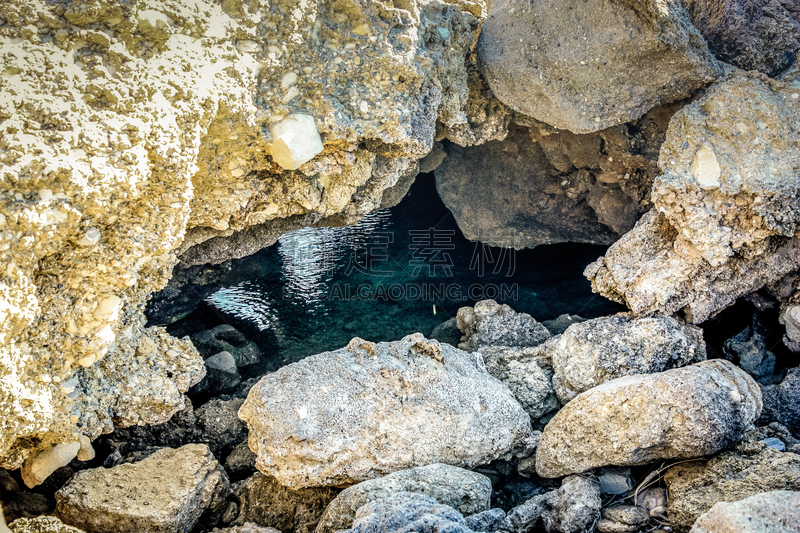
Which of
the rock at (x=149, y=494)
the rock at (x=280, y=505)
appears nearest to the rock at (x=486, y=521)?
the rock at (x=280, y=505)

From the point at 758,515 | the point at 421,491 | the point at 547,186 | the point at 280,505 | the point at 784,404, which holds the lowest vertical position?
the point at 280,505

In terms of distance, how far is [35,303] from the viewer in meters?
1.43

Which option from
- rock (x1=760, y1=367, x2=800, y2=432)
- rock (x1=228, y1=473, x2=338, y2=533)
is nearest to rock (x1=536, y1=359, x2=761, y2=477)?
rock (x1=760, y1=367, x2=800, y2=432)

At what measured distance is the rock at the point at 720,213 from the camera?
2.00m

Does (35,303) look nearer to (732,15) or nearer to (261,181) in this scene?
(261,181)

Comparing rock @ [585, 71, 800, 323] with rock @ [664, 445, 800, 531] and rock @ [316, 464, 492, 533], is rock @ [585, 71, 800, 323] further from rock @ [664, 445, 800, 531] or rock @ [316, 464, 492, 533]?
rock @ [316, 464, 492, 533]

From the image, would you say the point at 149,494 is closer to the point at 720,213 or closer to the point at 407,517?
the point at 407,517

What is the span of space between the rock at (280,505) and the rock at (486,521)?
54 centimetres

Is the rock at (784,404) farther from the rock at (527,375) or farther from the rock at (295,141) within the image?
the rock at (295,141)

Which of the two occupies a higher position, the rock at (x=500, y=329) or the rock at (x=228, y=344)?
the rock at (x=500, y=329)

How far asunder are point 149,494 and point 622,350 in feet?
6.00

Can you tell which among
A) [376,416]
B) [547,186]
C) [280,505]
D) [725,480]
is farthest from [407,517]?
[547,186]

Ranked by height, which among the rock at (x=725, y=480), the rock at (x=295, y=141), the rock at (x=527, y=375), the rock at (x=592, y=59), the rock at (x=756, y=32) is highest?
the rock at (x=756, y=32)

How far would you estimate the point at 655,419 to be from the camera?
173 centimetres
